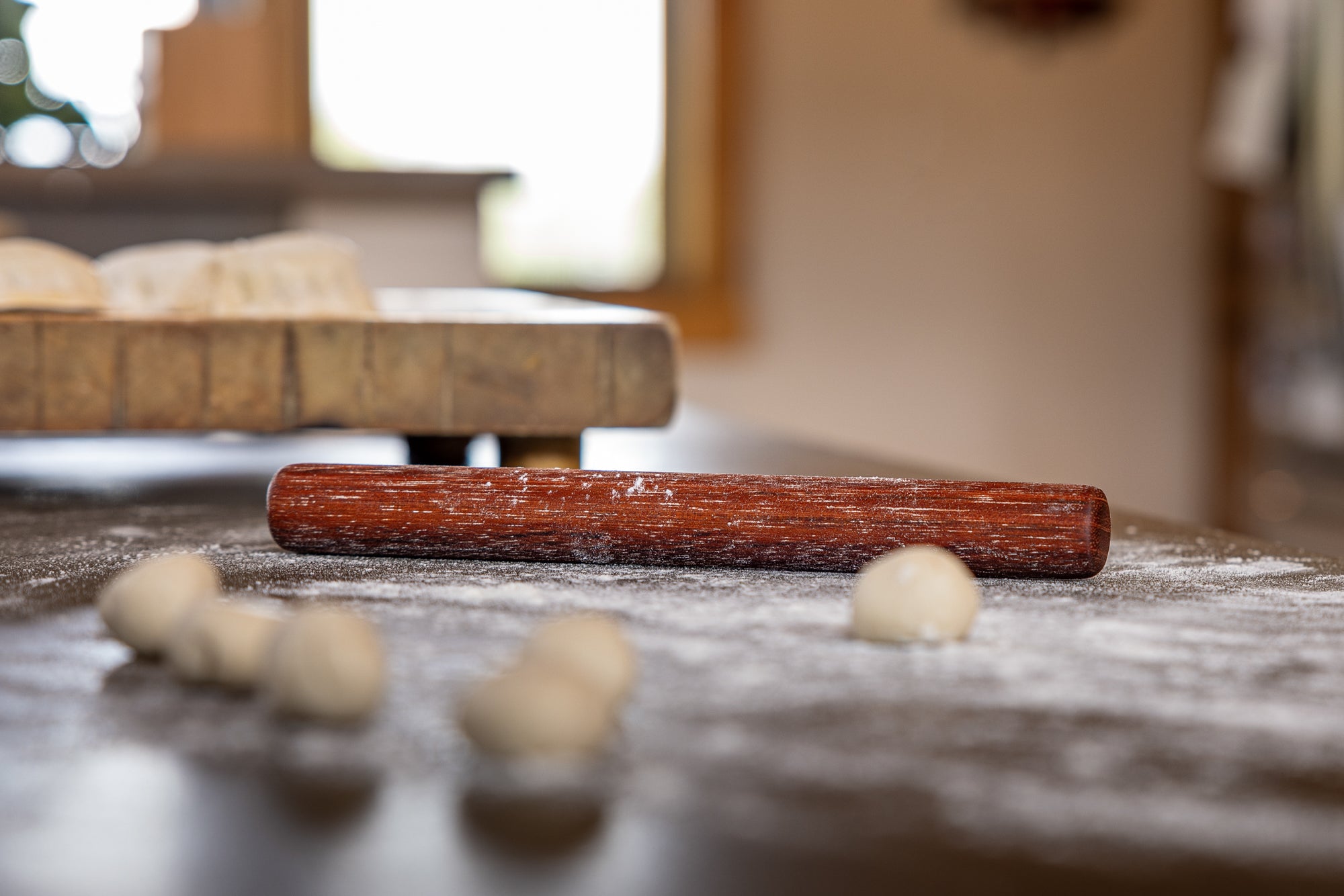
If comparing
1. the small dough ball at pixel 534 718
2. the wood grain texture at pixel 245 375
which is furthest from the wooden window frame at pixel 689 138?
the small dough ball at pixel 534 718

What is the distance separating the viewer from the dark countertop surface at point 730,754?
0.28 metres

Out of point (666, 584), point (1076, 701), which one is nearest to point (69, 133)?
point (666, 584)

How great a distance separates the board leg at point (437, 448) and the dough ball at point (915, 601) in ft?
1.79

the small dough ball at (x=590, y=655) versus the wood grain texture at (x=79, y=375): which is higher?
the wood grain texture at (x=79, y=375)

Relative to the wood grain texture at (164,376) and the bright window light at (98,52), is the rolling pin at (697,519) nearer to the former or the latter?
the wood grain texture at (164,376)

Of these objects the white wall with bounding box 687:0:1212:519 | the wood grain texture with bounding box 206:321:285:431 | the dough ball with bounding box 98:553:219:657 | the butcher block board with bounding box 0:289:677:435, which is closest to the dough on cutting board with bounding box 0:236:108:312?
the butcher block board with bounding box 0:289:677:435

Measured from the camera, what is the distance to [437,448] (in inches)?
38.9

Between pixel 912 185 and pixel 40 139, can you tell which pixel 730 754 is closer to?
pixel 40 139

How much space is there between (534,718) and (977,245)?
3991mm

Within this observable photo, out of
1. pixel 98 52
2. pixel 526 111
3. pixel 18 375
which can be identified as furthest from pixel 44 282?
pixel 526 111

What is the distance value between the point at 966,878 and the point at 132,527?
58 cm

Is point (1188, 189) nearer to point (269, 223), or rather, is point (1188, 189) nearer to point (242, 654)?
point (269, 223)

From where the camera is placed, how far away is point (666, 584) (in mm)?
568

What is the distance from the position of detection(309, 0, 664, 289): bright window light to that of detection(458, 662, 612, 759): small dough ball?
11.0 feet
